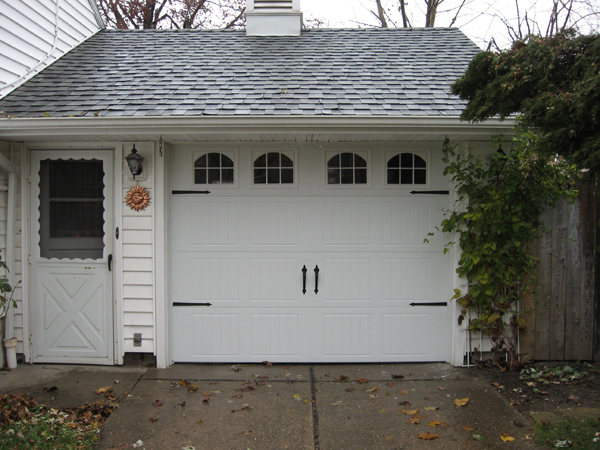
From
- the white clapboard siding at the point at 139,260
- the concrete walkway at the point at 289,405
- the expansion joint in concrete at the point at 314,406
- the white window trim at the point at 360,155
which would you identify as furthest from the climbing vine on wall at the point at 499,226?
the white clapboard siding at the point at 139,260

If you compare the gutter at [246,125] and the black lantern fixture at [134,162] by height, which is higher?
the gutter at [246,125]

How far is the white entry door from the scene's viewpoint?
461 cm

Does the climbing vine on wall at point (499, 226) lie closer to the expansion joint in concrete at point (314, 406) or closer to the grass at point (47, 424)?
the expansion joint in concrete at point (314, 406)

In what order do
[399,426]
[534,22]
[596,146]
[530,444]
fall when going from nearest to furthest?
1. [596,146]
2. [530,444]
3. [399,426]
4. [534,22]

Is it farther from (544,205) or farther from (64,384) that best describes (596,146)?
(64,384)

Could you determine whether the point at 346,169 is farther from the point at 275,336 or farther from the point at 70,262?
the point at 70,262

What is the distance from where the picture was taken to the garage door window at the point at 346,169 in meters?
4.64

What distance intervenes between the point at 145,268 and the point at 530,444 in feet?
12.0

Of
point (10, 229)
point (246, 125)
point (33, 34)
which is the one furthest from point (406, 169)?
point (33, 34)

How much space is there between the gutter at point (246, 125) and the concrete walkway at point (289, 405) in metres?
2.36

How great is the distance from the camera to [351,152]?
15.2 ft

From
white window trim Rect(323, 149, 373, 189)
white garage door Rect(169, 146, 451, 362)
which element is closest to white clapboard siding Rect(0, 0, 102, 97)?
white garage door Rect(169, 146, 451, 362)

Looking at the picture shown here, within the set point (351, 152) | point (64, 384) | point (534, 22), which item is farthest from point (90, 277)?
point (534, 22)

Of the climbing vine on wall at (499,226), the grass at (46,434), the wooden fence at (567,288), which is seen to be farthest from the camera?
the wooden fence at (567,288)
